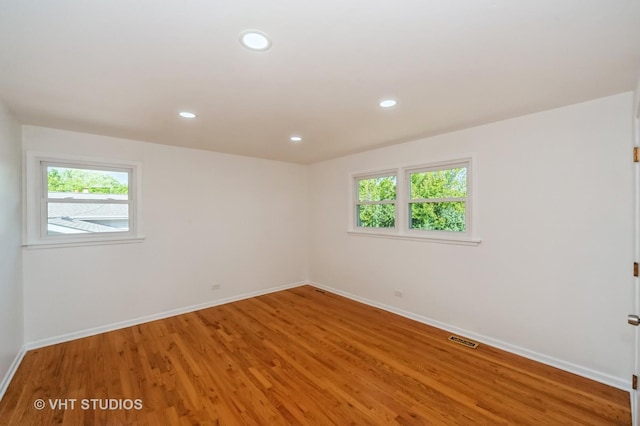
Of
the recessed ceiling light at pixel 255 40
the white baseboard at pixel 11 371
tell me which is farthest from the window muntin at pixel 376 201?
the white baseboard at pixel 11 371

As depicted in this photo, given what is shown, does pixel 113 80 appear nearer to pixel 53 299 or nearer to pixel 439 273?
pixel 53 299

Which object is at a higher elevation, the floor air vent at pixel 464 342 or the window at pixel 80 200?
the window at pixel 80 200

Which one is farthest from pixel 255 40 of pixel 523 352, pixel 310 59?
pixel 523 352

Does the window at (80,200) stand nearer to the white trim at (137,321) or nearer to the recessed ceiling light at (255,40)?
the white trim at (137,321)

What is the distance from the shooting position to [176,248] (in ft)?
12.6

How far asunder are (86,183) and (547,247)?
197 inches

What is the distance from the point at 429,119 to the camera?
109 inches

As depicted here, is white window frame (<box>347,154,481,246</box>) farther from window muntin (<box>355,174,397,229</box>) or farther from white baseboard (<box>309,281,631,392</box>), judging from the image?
white baseboard (<box>309,281,631,392</box>)

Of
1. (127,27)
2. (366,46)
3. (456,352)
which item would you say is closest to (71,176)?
(127,27)

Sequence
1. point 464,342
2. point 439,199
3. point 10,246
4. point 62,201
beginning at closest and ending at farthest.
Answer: point 10,246 < point 464,342 < point 62,201 < point 439,199

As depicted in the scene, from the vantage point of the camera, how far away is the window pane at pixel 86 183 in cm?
308

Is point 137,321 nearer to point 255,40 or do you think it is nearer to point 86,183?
point 86,183

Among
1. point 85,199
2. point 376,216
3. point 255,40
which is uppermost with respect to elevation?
point 255,40

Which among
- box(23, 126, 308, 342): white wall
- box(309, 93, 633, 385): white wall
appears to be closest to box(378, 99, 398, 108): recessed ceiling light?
box(309, 93, 633, 385): white wall
